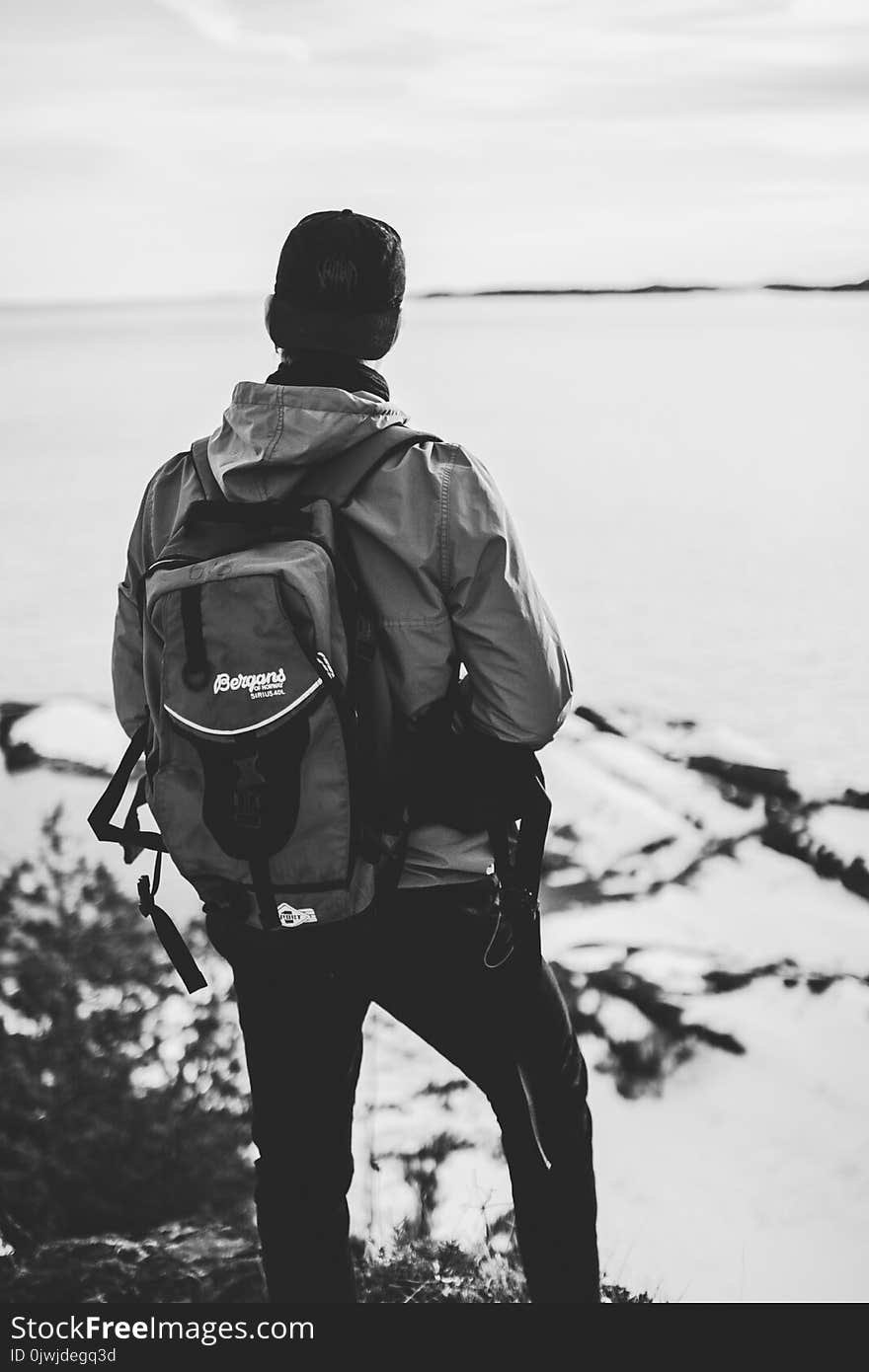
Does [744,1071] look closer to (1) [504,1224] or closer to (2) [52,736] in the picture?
(1) [504,1224]

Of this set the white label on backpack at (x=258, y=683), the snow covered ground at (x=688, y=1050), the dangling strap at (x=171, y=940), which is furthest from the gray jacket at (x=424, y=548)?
the snow covered ground at (x=688, y=1050)

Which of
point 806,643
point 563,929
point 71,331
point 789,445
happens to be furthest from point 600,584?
point 71,331

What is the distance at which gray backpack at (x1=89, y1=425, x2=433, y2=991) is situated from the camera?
110cm

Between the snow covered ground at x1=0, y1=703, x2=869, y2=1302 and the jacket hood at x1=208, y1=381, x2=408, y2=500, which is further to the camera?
the snow covered ground at x1=0, y1=703, x2=869, y2=1302

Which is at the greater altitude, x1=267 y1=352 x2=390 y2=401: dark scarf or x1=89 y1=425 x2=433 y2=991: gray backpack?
x1=267 y1=352 x2=390 y2=401: dark scarf

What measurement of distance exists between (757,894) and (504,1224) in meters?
1.60

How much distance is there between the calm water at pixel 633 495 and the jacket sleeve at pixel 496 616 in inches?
16.1

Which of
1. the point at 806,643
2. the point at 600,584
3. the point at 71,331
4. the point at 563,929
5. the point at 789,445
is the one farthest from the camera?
the point at 71,331

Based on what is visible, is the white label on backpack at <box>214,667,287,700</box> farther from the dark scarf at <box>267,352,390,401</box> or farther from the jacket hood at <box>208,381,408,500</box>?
the dark scarf at <box>267,352,390,401</box>

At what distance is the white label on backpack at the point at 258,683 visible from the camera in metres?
1.10

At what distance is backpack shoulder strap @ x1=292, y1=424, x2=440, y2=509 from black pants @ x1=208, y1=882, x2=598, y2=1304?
1.34 feet

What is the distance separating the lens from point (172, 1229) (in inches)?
74.2

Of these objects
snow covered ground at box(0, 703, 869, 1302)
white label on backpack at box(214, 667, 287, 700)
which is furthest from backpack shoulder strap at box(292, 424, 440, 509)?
snow covered ground at box(0, 703, 869, 1302)

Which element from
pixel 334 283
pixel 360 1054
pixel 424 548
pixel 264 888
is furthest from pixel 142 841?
pixel 334 283
